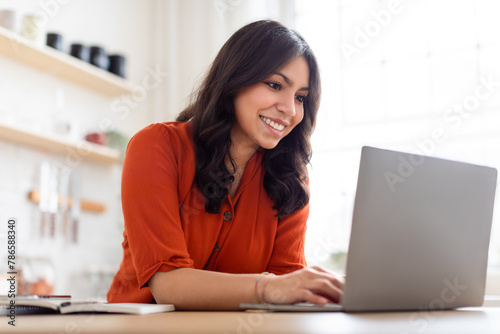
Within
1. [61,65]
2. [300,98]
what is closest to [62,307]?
[300,98]

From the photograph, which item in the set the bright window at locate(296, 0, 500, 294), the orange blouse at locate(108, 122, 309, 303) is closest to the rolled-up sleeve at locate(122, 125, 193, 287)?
the orange blouse at locate(108, 122, 309, 303)

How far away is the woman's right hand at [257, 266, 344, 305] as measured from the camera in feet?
3.12

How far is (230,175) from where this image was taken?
1.48 m

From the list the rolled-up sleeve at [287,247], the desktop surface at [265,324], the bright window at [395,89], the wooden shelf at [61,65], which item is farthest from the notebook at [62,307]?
the bright window at [395,89]

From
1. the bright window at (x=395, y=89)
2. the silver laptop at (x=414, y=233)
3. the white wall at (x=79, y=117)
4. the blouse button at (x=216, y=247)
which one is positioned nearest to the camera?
the silver laptop at (x=414, y=233)

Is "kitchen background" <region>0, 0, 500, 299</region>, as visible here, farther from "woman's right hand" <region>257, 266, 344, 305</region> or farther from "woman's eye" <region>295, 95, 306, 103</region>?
"woman's right hand" <region>257, 266, 344, 305</region>

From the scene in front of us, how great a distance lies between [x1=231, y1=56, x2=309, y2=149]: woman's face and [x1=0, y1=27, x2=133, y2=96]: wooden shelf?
1.55 m

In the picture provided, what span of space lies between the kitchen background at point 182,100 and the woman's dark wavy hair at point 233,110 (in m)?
1.35

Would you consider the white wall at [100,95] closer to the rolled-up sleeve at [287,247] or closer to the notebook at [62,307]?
the rolled-up sleeve at [287,247]

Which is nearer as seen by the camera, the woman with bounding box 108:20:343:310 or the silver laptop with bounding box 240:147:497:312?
the silver laptop with bounding box 240:147:497:312

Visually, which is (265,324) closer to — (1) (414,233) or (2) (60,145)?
(1) (414,233)

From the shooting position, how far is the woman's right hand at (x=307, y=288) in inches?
37.5

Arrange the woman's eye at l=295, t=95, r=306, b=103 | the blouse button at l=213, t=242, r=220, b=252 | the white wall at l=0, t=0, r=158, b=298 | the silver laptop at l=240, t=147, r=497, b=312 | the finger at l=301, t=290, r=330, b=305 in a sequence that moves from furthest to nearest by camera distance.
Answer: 1. the white wall at l=0, t=0, r=158, b=298
2. the woman's eye at l=295, t=95, r=306, b=103
3. the blouse button at l=213, t=242, r=220, b=252
4. the finger at l=301, t=290, r=330, b=305
5. the silver laptop at l=240, t=147, r=497, b=312

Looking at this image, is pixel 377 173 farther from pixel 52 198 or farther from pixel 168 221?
pixel 52 198
